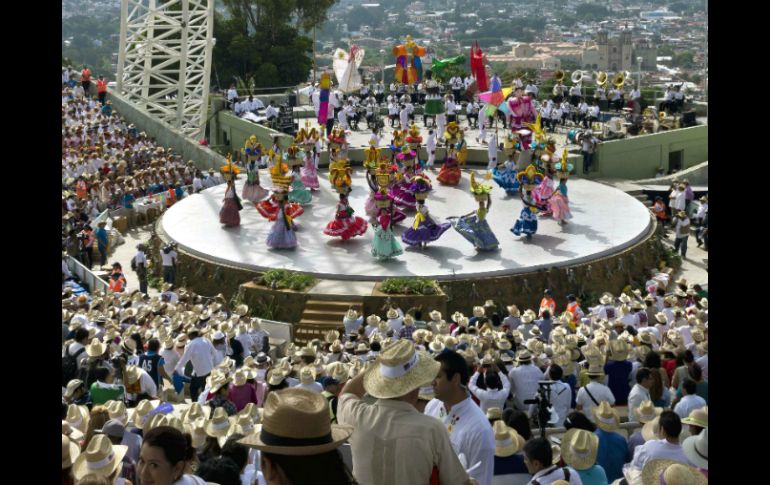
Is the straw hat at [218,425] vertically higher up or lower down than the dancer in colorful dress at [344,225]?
higher up

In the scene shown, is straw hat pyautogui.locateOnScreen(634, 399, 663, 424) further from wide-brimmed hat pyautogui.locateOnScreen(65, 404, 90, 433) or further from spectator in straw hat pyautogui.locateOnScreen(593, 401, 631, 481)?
wide-brimmed hat pyautogui.locateOnScreen(65, 404, 90, 433)

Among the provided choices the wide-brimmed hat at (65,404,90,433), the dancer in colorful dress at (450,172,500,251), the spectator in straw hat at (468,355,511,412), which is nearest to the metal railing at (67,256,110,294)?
the dancer in colorful dress at (450,172,500,251)

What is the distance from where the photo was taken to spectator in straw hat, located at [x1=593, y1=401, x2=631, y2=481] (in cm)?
712

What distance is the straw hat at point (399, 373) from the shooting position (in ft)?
16.6

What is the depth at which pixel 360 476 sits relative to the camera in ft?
16.4

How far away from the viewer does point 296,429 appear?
4.20 m

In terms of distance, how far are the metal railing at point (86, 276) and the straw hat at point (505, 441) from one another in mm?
11495

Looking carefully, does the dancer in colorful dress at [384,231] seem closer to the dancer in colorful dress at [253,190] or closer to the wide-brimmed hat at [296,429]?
the dancer in colorful dress at [253,190]

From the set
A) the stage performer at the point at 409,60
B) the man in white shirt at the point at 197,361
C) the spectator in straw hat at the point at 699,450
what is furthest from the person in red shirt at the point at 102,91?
the spectator in straw hat at the point at 699,450

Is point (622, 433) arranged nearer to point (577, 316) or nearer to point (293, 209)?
point (577, 316)
